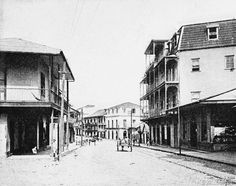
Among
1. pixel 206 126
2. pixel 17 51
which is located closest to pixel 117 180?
pixel 17 51

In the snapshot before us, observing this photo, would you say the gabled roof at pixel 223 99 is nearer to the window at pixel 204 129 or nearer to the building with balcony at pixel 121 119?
the window at pixel 204 129

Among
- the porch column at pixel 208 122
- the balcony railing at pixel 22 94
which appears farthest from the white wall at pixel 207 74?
the balcony railing at pixel 22 94

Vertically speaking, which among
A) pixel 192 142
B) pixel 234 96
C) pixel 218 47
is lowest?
pixel 192 142

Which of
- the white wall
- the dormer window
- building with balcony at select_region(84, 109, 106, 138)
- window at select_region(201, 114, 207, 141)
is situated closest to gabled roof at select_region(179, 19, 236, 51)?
the dormer window

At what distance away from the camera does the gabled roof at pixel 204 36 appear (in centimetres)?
3011

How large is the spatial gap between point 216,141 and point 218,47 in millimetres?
9899

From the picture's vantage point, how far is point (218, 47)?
99.5ft

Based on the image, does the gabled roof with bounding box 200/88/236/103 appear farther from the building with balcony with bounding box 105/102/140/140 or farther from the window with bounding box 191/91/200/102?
the building with balcony with bounding box 105/102/140/140

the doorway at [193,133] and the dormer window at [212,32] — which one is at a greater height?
the dormer window at [212,32]

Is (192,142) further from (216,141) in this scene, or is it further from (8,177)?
(8,177)

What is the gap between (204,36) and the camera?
30781 millimetres

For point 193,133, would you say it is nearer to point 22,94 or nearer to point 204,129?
point 204,129

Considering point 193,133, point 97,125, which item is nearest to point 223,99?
point 193,133

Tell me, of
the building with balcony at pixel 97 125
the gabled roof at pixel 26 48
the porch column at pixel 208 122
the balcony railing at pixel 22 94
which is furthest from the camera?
the building with balcony at pixel 97 125
